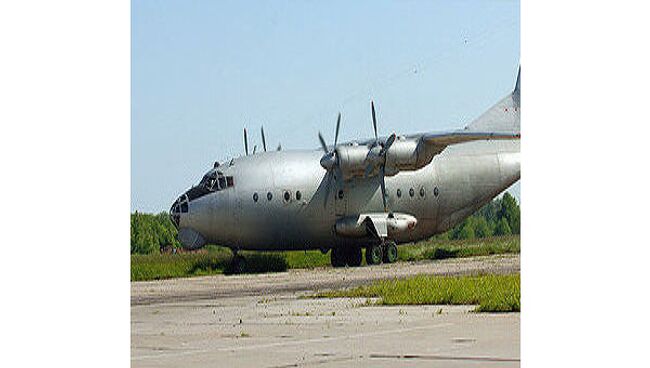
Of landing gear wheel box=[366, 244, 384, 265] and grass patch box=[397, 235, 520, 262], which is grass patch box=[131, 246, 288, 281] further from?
grass patch box=[397, 235, 520, 262]

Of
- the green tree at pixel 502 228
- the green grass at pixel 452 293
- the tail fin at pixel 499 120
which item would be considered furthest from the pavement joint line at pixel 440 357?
the green tree at pixel 502 228

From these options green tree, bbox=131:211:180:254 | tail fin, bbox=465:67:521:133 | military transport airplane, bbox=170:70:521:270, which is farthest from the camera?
tail fin, bbox=465:67:521:133

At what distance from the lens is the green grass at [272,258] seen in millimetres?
24734

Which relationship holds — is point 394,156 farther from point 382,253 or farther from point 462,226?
point 462,226

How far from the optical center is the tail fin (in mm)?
28009

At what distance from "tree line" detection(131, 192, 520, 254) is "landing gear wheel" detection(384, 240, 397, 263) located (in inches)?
125

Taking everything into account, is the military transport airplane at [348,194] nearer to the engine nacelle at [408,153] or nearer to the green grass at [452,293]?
the engine nacelle at [408,153]

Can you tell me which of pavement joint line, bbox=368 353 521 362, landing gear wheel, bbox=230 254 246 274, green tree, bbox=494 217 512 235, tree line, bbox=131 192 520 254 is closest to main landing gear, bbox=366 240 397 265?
landing gear wheel, bbox=230 254 246 274

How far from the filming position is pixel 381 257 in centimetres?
2716
